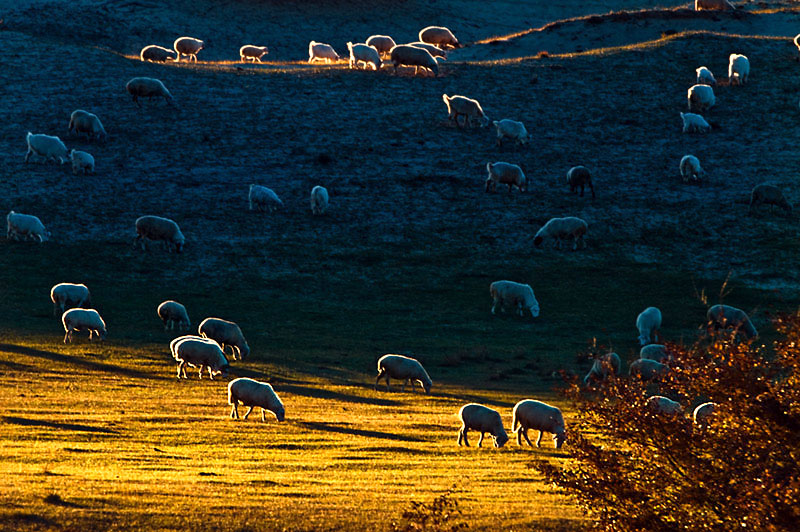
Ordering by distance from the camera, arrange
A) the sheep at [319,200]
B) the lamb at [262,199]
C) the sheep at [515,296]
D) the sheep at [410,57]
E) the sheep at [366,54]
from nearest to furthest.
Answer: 1. the sheep at [515,296]
2. the sheep at [319,200]
3. the lamb at [262,199]
4. the sheep at [410,57]
5. the sheep at [366,54]

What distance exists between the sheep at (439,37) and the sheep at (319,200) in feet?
106

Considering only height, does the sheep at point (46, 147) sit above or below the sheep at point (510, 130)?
below

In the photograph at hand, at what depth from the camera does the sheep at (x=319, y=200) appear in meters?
50.9

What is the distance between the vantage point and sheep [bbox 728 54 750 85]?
65.8 metres

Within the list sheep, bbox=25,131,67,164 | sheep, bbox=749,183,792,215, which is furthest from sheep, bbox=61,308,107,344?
sheep, bbox=749,183,792,215

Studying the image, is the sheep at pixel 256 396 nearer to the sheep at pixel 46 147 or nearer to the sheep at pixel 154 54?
the sheep at pixel 46 147

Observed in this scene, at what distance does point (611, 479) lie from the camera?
13.2 metres

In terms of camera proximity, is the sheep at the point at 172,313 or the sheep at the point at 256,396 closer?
the sheep at the point at 256,396

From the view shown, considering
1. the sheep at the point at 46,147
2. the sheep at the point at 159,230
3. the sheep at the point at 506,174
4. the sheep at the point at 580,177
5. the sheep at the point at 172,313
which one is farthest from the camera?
the sheep at the point at 46,147

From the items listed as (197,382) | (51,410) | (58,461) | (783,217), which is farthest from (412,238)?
(58,461)

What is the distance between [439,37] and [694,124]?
25378mm

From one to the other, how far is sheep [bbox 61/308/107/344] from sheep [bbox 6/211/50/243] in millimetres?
13600

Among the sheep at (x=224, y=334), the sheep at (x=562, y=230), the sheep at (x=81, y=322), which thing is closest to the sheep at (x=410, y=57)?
the sheep at (x=562, y=230)

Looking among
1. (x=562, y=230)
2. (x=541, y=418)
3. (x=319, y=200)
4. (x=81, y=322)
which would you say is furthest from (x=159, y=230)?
(x=541, y=418)
